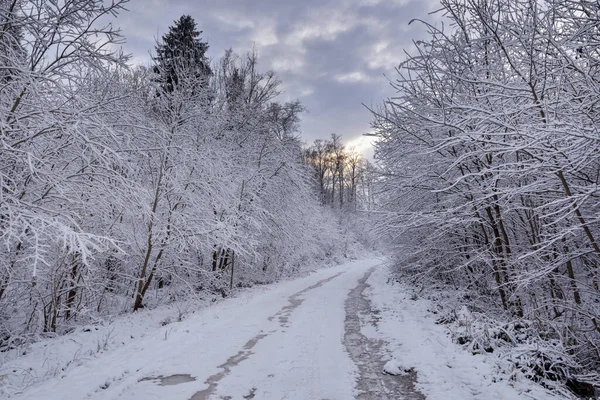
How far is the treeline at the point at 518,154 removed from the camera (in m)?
3.30

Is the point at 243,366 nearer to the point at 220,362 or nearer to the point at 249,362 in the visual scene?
the point at 249,362

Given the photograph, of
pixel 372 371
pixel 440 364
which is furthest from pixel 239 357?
pixel 440 364

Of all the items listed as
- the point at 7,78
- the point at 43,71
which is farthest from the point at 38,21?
the point at 7,78

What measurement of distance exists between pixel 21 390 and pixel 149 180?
24.5ft

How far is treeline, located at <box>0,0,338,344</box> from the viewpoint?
542 cm

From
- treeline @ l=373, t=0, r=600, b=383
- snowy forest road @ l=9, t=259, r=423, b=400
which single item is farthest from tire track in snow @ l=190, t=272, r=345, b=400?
treeline @ l=373, t=0, r=600, b=383

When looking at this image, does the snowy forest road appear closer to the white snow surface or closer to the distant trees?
the white snow surface

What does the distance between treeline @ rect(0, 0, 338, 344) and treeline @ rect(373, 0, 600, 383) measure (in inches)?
202

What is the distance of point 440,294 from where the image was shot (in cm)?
1138

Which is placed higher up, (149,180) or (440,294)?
(149,180)

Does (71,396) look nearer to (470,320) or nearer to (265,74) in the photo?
(470,320)

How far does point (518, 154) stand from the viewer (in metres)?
6.34

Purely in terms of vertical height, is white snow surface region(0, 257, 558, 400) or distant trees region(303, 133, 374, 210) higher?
distant trees region(303, 133, 374, 210)

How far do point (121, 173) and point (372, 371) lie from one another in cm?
841
